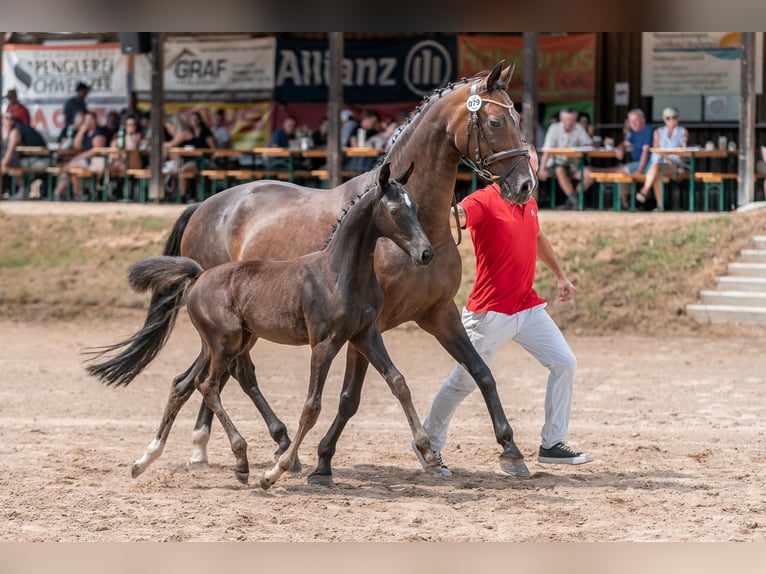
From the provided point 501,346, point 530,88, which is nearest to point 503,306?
point 501,346

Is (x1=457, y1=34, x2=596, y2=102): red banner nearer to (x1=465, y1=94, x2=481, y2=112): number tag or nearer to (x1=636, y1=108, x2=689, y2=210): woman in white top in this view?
(x1=636, y1=108, x2=689, y2=210): woman in white top

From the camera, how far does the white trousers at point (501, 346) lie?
257 inches

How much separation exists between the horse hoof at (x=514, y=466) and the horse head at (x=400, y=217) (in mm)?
1477

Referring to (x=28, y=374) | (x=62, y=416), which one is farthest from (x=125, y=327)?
(x=62, y=416)

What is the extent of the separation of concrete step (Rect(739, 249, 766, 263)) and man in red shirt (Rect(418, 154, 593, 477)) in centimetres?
761

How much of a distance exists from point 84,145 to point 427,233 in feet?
46.0

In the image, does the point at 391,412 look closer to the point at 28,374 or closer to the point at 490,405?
the point at 490,405

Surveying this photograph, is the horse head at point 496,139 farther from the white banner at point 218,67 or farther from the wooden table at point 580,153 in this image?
the white banner at point 218,67

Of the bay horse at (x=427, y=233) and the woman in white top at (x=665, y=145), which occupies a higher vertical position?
the woman in white top at (x=665, y=145)

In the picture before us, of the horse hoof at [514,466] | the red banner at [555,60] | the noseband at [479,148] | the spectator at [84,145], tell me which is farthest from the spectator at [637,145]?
the noseband at [479,148]

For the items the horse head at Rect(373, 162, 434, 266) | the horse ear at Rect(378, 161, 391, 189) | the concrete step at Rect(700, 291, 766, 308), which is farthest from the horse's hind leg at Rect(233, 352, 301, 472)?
the concrete step at Rect(700, 291, 766, 308)

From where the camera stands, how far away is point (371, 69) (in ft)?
63.5

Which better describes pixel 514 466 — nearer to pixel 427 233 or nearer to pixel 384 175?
pixel 427 233

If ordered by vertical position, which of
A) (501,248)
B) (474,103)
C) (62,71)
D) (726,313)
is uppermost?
(62,71)
